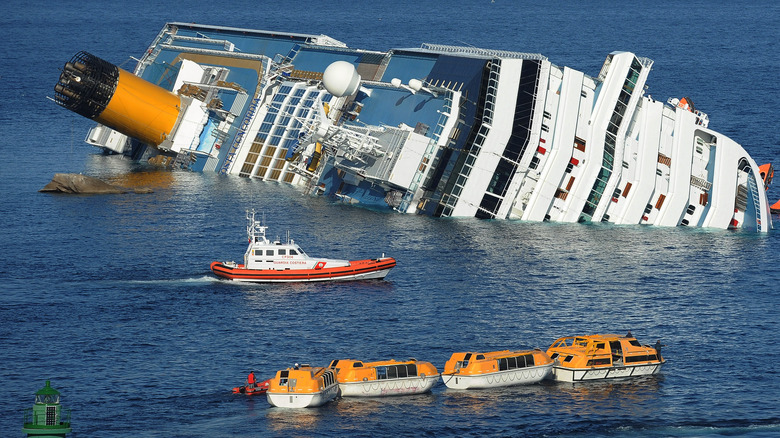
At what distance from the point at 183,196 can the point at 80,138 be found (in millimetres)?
49201

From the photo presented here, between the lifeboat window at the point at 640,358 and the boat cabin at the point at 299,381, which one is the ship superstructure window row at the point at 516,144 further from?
the boat cabin at the point at 299,381

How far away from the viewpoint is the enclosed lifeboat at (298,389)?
267 feet

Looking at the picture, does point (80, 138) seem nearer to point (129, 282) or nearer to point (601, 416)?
point (129, 282)

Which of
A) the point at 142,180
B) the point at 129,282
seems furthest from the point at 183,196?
the point at 129,282

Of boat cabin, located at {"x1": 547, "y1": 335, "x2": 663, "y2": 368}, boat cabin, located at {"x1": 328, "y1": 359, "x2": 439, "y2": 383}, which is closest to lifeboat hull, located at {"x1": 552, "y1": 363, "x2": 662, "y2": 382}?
boat cabin, located at {"x1": 547, "y1": 335, "x2": 663, "y2": 368}

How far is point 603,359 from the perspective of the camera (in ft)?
292

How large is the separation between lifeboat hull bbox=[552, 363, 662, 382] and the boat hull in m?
1.25

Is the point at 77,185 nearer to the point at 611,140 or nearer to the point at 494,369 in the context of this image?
the point at 611,140

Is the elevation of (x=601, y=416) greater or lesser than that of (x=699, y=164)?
lesser

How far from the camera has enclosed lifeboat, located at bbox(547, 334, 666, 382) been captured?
291ft

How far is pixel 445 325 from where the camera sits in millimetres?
100188

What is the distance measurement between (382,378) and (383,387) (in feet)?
A: 1.94

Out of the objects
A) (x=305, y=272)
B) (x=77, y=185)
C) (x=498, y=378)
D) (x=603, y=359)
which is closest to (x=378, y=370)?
(x=498, y=378)

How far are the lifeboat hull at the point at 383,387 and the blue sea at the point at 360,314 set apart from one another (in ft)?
3.31
